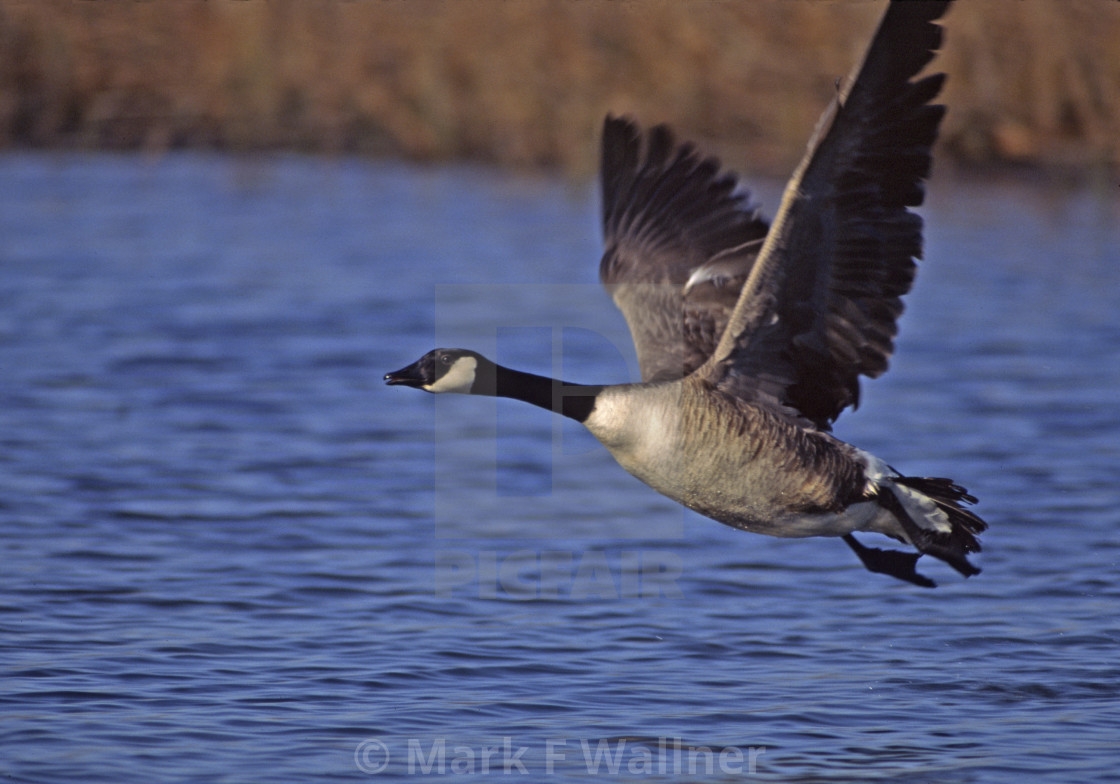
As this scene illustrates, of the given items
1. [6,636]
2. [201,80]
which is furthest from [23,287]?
[6,636]

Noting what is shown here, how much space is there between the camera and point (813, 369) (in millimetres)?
6340

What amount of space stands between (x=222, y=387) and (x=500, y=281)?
3568 millimetres

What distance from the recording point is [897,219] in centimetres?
576

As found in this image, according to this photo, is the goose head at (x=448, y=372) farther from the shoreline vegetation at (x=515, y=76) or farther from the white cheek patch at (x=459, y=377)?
the shoreline vegetation at (x=515, y=76)

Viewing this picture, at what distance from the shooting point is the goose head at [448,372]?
20.4 ft

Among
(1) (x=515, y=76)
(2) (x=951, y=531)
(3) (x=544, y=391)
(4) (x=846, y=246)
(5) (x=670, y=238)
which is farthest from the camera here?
(1) (x=515, y=76)

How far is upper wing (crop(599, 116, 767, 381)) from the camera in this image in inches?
282

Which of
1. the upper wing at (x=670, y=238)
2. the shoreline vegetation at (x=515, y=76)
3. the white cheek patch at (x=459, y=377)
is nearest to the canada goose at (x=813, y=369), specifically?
the white cheek patch at (x=459, y=377)

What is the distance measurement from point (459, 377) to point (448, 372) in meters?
0.05

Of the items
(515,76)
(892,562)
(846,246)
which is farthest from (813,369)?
(515,76)

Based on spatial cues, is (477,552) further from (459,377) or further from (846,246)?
(846,246)

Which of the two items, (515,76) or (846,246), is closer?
(846,246)

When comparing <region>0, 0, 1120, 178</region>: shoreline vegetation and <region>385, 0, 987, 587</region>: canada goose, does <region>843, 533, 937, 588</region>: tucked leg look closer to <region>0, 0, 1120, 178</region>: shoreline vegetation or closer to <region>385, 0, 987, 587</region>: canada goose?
<region>385, 0, 987, 587</region>: canada goose

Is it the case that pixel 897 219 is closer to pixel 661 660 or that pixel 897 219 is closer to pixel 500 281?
pixel 661 660
